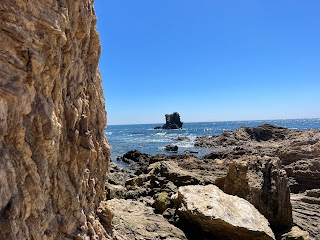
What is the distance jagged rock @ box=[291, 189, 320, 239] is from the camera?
11.1 meters

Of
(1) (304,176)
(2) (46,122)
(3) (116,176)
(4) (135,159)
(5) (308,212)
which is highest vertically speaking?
(2) (46,122)

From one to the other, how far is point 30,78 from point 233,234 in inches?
289

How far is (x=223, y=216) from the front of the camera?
8.99m

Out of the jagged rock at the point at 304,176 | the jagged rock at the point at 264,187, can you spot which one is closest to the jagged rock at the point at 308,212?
the jagged rock at the point at 264,187

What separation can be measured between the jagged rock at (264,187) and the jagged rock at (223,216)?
4.79 feet

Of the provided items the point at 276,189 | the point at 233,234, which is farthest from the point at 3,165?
the point at 276,189

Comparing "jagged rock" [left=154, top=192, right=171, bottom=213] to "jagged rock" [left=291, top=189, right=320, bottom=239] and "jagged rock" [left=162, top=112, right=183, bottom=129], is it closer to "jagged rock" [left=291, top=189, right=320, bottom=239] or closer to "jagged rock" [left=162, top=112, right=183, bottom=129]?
"jagged rock" [left=291, top=189, right=320, bottom=239]

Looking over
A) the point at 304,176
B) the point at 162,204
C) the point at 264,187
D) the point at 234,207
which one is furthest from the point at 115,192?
the point at 304,176

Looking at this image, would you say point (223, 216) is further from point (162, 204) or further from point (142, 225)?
point (162, 204)

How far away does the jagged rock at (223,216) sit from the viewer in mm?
8750

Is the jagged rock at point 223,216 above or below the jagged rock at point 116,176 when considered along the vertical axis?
above

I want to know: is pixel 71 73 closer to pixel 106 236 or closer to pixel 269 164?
pixel 106 236

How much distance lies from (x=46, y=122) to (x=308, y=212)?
A: 466 inches

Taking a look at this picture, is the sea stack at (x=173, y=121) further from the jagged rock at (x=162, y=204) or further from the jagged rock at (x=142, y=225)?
the jagged rock at (x=142, y=225)
